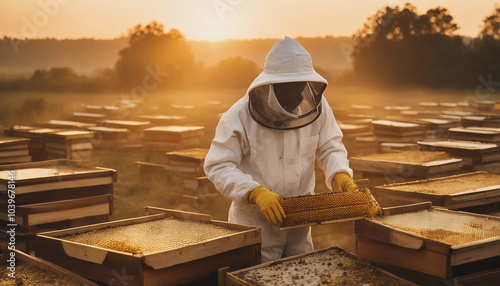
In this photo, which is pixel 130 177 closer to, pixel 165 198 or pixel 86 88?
pixel 165 198

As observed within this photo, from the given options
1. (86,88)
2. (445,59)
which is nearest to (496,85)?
(445,59)

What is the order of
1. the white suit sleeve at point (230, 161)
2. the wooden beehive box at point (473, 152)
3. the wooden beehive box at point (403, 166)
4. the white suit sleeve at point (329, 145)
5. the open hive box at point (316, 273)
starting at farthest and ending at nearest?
the wooden beehive box at point (473, 152), the wooden beehive box at point (403, 166), the white suit sleeve at point (329, 145), the white suit sleeve at point (230, 161), the open hive box at point (316, 273)

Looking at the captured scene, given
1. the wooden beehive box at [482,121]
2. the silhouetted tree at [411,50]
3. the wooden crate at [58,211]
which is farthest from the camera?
the silhouetted tree at [411,50]

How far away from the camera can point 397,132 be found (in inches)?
446

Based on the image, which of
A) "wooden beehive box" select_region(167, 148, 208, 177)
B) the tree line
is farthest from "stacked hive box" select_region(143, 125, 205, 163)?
the tree line

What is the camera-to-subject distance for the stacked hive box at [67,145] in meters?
9.98

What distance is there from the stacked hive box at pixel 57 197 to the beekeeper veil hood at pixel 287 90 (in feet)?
9.48

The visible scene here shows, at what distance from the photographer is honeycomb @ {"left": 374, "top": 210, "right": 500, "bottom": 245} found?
3031 millimetres

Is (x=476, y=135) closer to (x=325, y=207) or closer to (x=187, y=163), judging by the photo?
(x=187, y=163)

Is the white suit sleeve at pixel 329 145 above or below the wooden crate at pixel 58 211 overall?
above

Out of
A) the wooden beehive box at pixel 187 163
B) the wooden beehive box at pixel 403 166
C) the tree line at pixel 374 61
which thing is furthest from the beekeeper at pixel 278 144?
the tree line at pixel 374 61

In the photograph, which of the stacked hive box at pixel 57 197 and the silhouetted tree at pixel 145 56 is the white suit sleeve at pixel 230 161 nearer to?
the stacked hive box at pixel 57 197

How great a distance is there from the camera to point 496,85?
145 ft

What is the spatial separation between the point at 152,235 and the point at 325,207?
119 centimetres
